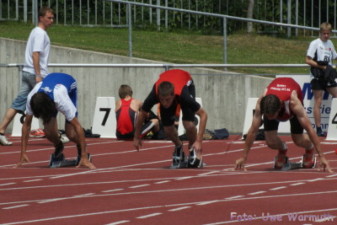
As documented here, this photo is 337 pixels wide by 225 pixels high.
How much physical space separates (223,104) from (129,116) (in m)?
2.62

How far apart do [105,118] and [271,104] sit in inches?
327

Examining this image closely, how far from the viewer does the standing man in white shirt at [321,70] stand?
22.2m

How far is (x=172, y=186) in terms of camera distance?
1480cm

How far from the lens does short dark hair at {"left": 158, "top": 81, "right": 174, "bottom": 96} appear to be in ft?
53.0

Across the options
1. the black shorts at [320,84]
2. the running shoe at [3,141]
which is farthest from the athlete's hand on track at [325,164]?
the running shoe at [3,141]

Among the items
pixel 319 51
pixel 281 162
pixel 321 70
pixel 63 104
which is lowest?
pixel 281 162

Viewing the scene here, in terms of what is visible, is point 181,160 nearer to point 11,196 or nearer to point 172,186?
point 172,186

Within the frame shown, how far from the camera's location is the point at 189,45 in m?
28.0

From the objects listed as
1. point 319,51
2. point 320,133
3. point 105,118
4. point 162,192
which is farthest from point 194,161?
point 105,118

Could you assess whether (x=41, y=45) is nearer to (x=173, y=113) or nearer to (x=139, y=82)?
(x=173, y=113)

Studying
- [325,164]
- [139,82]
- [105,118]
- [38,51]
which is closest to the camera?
[325,164]

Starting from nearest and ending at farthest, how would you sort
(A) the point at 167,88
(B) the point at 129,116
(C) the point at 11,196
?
(C) the point at 11,196 < (A) the point at 167,88 < (B) the point at 129,116

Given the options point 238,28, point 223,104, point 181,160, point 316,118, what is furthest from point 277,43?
point 181,160

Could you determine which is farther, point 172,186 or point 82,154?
point 82,154
